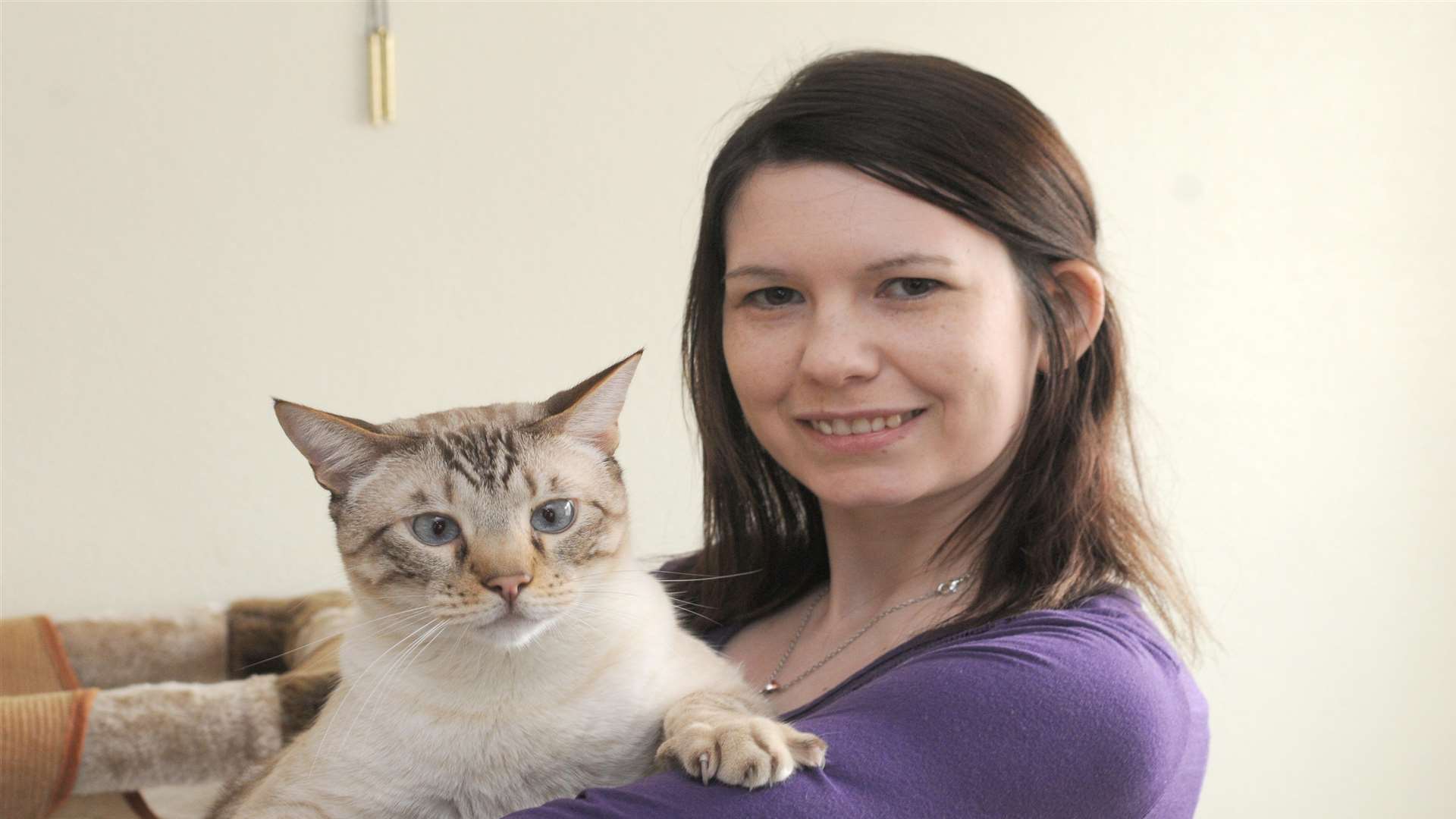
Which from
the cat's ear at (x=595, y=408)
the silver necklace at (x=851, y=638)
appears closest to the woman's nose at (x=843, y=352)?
the cat's ear at (x=595, y=408)

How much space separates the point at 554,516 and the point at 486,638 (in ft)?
0.56

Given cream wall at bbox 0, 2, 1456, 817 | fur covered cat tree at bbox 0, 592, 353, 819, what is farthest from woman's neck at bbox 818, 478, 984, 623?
cream wall at bbox 0, 2, 1456, 817

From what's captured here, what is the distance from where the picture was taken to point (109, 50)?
2908 mm

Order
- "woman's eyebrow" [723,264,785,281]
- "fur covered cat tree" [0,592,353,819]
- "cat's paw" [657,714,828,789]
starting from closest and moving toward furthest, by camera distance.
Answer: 1. "cat's paw" [657,714,828,789]
2. "woman's eyebrow" [723,264,785,281]
3. "fur covered cat tree" [0,592,353,819]

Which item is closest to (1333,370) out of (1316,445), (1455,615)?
(1316,445)

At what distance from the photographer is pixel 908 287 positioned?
1.52 meters

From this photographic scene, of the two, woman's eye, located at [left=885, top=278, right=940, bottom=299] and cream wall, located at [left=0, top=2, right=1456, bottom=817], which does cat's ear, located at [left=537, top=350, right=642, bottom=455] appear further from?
cream wall, located at [left=0, top=2, right=1456, bottom=817]

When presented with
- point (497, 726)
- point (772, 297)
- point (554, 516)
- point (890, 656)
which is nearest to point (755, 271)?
point (772, 297)

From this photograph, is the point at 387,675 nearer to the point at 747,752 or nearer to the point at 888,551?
the point at 747,752

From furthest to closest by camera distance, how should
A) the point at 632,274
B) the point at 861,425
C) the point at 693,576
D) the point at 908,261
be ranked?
the point at 632,274, the point at 693,576, the point at 861,425, the point at 908,261

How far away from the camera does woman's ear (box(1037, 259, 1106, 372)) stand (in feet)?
5.33

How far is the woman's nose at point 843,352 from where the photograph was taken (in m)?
1.51

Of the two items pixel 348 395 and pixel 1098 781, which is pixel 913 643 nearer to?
pixel 1098 781

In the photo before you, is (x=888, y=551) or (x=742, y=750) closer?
(x=742, y=750)
